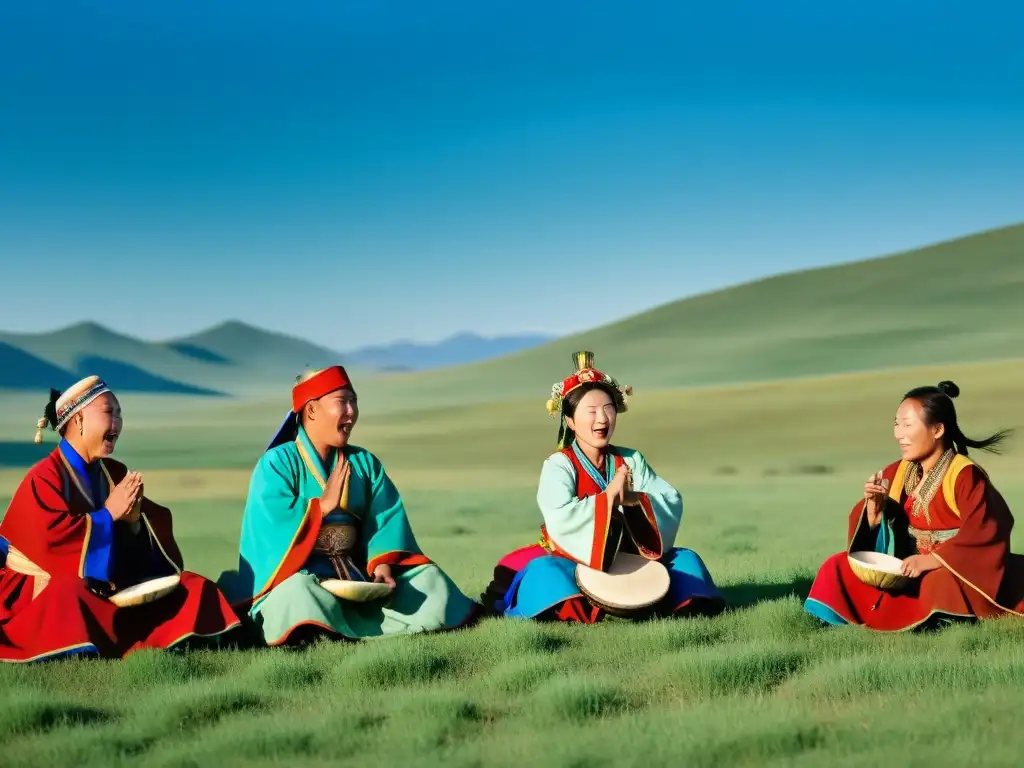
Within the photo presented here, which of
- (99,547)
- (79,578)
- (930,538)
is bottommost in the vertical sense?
(930,538)

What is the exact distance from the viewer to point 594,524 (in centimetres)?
715

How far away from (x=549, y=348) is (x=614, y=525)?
88.0 meters

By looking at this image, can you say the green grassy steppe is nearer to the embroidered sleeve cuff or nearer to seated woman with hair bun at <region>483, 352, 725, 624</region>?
seated woman with hair bun at <region>483, 352, 725, 624</region>

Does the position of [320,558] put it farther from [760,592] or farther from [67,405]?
[760,592]

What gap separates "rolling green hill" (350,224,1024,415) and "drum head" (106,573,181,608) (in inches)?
2411

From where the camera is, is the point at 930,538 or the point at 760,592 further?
the point at 760,592

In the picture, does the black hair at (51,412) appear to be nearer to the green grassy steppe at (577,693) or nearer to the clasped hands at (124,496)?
the clasped hands at (124,496)

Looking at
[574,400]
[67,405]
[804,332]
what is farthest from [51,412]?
[804,332]

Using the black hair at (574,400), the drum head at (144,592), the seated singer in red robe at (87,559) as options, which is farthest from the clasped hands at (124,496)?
the black hair at (574,400)

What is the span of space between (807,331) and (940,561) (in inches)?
2951

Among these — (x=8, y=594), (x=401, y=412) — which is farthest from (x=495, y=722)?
(x=401, y=412)

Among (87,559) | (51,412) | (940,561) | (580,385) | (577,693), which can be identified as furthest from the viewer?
(580,385)

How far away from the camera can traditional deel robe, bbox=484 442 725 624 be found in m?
7.20

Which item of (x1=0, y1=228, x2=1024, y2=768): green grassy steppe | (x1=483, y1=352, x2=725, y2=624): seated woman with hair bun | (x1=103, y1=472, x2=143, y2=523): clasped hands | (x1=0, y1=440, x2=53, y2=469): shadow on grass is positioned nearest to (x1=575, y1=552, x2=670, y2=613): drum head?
(x1=483, y1=352, x2=725, y2=624): seated woman with hair bun
